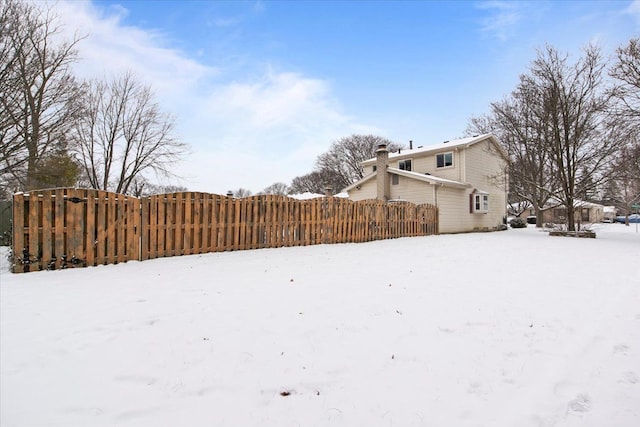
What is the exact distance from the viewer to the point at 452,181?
64.7 ft

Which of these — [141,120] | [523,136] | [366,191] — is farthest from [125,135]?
[523,136]

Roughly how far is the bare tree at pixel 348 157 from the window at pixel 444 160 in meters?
21.6

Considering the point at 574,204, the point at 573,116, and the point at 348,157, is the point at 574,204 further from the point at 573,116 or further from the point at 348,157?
the point at 348,157

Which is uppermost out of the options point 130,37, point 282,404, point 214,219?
point 130,37

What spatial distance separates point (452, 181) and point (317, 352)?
63.2 feet

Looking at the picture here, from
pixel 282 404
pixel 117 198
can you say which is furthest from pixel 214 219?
pixel 282 404

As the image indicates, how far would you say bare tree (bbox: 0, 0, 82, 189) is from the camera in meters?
10.9

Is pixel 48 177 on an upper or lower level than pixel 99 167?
lower

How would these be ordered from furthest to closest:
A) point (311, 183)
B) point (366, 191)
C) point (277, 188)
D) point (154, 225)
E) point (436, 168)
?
point (277, 188) < point (311, 183) < point (366, 191) < point (436, 168) < point (154, 225)

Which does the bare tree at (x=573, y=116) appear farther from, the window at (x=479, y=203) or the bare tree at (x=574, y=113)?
the window at (x=479, y=203)

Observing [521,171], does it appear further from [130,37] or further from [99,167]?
[99,167]

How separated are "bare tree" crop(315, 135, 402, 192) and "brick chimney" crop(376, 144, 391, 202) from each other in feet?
73.7

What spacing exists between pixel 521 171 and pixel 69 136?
89.2ft

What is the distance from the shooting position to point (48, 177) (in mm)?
13602
